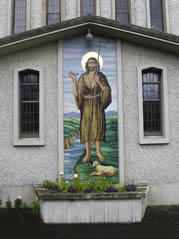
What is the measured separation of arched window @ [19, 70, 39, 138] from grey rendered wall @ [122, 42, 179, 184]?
3034 millimetres

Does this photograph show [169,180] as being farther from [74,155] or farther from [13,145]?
[13,145]

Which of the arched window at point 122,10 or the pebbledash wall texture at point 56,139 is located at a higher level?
the arched window at point 122,10

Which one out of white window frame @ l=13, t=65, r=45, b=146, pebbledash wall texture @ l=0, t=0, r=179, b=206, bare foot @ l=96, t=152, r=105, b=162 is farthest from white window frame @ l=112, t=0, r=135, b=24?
bare foot @ l=96, t=152, r=105, b=162

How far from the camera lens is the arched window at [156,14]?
10.8 meters

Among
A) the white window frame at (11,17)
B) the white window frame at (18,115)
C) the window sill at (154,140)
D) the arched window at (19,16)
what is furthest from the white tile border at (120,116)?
the arched window at (19,16)

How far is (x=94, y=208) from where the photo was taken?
678 cm

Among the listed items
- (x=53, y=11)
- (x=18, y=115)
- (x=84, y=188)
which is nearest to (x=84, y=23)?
(x=53, y=11)

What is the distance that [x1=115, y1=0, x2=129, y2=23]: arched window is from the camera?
1073 cm

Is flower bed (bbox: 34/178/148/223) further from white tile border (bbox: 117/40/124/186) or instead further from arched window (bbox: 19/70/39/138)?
arched window (bbox: 19/70/39/138)

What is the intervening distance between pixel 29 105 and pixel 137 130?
379 centimetres

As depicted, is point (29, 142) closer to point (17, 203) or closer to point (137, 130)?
point (17, 203)

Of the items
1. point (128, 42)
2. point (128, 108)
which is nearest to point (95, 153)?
point (128, 108)

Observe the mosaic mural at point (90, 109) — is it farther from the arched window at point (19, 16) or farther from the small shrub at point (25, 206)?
the arched window at point (19, 16)

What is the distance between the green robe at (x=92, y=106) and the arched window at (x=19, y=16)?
4.48 m
